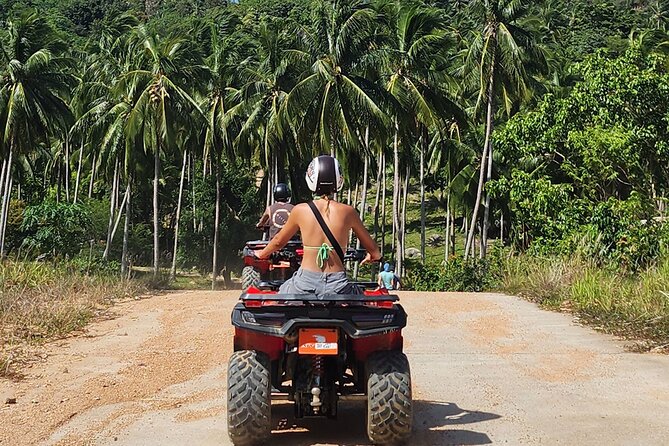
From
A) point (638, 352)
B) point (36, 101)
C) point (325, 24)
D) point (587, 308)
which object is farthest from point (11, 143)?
point (638, 352)

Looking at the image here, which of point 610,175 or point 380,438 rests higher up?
point 610,175

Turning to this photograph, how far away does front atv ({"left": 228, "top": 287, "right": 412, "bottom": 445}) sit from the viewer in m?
5.58

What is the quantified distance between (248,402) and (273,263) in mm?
5156

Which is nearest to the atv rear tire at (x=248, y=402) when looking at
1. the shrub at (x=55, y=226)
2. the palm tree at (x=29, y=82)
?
the shrub at (x=55, y=226)

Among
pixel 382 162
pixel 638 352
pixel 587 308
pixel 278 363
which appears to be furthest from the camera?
pixel 382 162

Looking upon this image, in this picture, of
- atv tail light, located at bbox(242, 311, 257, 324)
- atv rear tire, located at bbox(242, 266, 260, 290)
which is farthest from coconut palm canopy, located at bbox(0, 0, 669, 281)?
atv tail light, located at bbox(242, 311, 257, 324)

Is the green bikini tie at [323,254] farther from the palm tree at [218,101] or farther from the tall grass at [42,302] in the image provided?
the palm tree at [218,101]

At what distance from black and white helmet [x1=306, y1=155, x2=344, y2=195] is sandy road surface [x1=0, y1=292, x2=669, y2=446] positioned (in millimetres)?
1836

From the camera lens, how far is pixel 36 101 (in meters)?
35.5

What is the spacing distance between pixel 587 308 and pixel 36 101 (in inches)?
1126

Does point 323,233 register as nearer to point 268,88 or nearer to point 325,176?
point 325,176

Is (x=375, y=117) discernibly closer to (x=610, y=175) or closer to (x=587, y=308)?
(x=610, y=175)

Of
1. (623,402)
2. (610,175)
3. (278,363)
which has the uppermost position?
(610,175)

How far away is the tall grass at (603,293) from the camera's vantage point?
11072 mm
